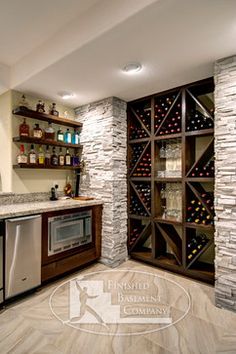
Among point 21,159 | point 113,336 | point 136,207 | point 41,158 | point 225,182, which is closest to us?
point 113,336

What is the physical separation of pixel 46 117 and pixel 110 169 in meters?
1.12

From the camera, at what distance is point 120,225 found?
3.15 metres

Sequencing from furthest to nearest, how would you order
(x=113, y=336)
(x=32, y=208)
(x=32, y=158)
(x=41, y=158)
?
(x=41, y=158)
(x=32, y=158)
(x=32, y=208)
(x=113, y=336)

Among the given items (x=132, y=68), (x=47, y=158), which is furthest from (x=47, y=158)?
(x=132, y=68)

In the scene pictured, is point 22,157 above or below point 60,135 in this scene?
below

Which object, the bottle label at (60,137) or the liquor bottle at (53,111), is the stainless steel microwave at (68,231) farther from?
the liquor bottle at (53,111)

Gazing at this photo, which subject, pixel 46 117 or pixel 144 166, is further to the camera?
pixel 144 166

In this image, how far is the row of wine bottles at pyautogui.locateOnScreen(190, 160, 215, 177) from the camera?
2.51 m

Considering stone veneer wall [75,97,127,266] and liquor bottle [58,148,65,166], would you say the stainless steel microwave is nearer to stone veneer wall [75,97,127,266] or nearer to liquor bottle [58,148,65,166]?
stone veneer wall [75,97,127,266]

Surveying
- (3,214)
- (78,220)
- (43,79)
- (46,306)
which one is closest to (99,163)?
(78,220)

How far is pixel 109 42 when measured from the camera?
1.80 meters

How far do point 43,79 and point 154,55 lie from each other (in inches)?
50.2

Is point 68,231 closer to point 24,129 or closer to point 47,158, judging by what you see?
point 47,158

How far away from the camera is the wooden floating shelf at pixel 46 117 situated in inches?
108
